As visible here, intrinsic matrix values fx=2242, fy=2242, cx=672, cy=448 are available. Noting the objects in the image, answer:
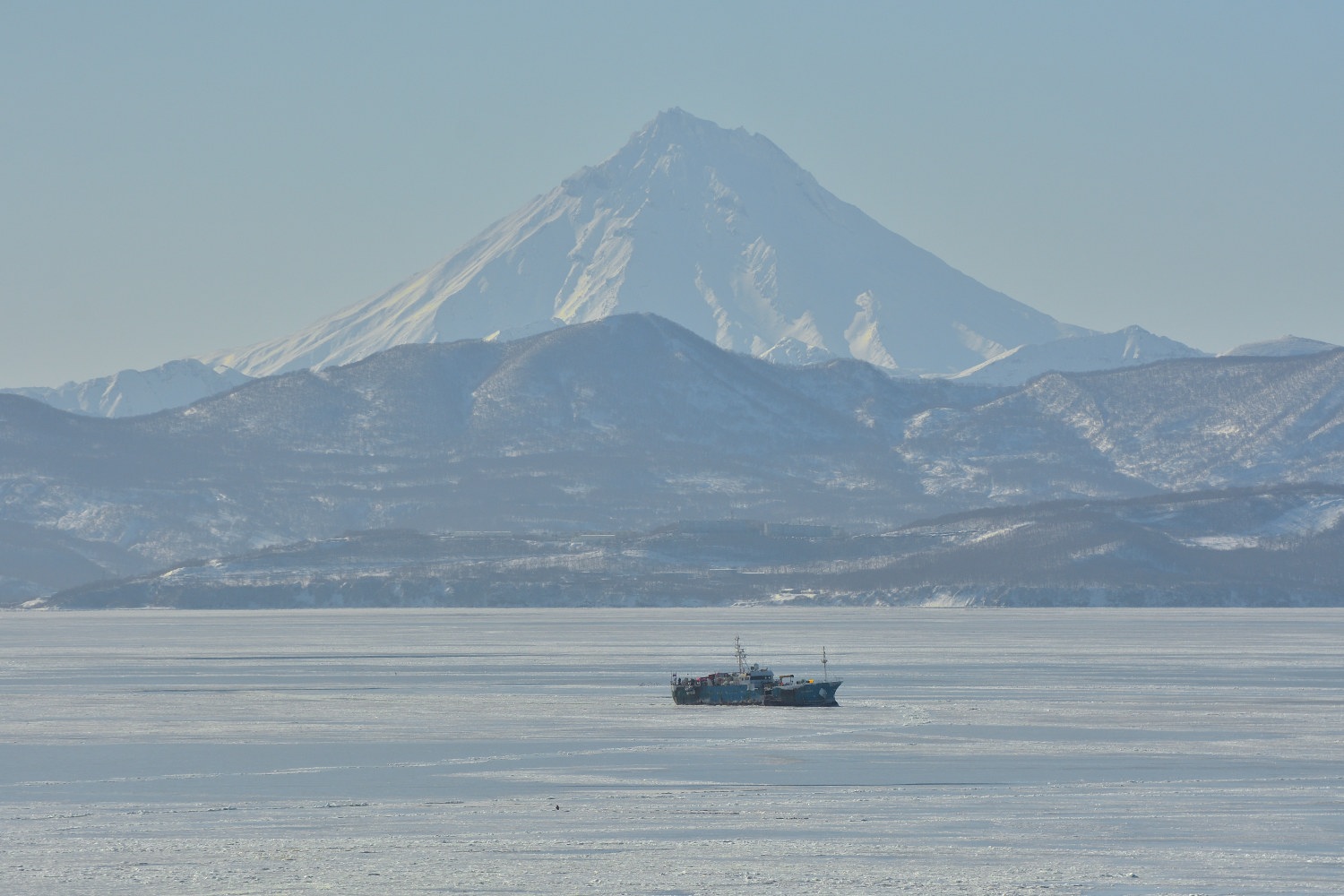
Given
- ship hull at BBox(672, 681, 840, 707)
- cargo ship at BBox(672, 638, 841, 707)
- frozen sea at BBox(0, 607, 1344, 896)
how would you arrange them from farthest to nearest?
cargo ship at BBox(672, 638, 841, 707) → ship hull at BBox(672, 681, 840, 707) → frozen sea at BBox(0, 607, 1344, 896)

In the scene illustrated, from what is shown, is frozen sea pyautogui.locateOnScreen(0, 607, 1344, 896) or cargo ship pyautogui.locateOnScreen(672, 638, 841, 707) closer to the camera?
frozen sea pyautogui.locateOnScreen(0, 607, 1344, 896)

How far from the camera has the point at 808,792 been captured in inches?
3979

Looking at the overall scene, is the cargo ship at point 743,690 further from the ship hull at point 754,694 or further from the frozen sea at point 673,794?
the frozen sea at point 673,794

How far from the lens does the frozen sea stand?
260ft

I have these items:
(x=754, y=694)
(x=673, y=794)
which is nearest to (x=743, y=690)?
(x=754, y=694)

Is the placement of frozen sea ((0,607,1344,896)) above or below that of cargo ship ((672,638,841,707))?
below

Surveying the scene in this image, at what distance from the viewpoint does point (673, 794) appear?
3964 inches

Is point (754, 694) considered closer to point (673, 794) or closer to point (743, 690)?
point (743, 690)

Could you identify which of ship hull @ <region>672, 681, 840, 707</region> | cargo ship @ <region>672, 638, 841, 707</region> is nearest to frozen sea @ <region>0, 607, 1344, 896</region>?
ship hull @ <region>672, 681, 840, 707</region>

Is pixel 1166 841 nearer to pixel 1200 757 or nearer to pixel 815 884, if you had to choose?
pixel 815 884

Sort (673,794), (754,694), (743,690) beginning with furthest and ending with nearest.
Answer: (743,690) → (754,694) → (673,794)

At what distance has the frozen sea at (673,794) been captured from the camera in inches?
3125

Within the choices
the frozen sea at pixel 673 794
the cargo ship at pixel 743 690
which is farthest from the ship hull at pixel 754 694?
the frozen sea at pixel 673 794

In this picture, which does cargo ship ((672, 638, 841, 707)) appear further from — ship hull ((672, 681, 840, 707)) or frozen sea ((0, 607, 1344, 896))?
frozen sea ((0, 607, 1344, 896))
